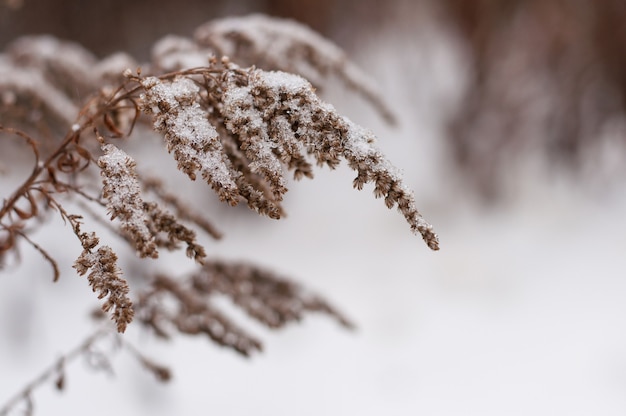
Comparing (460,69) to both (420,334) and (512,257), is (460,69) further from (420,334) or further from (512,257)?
(420,334)

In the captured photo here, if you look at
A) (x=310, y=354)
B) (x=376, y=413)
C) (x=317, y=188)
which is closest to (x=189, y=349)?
(x=310, y=354)

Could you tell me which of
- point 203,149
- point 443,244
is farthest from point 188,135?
point 443,244

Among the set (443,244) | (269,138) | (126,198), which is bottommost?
(126,198)

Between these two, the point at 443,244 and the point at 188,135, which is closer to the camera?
the point at 188,135

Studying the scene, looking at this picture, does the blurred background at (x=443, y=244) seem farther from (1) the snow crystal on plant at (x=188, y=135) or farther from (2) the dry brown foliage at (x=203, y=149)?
(1) the snow crystal on plant at (x=188, y=135)

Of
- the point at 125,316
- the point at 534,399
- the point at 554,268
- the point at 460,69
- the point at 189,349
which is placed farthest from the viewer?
the point at 460,69

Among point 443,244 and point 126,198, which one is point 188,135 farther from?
point 443,244

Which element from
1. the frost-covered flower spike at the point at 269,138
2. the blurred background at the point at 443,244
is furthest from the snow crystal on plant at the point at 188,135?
the blurred background at the point at 443,244
